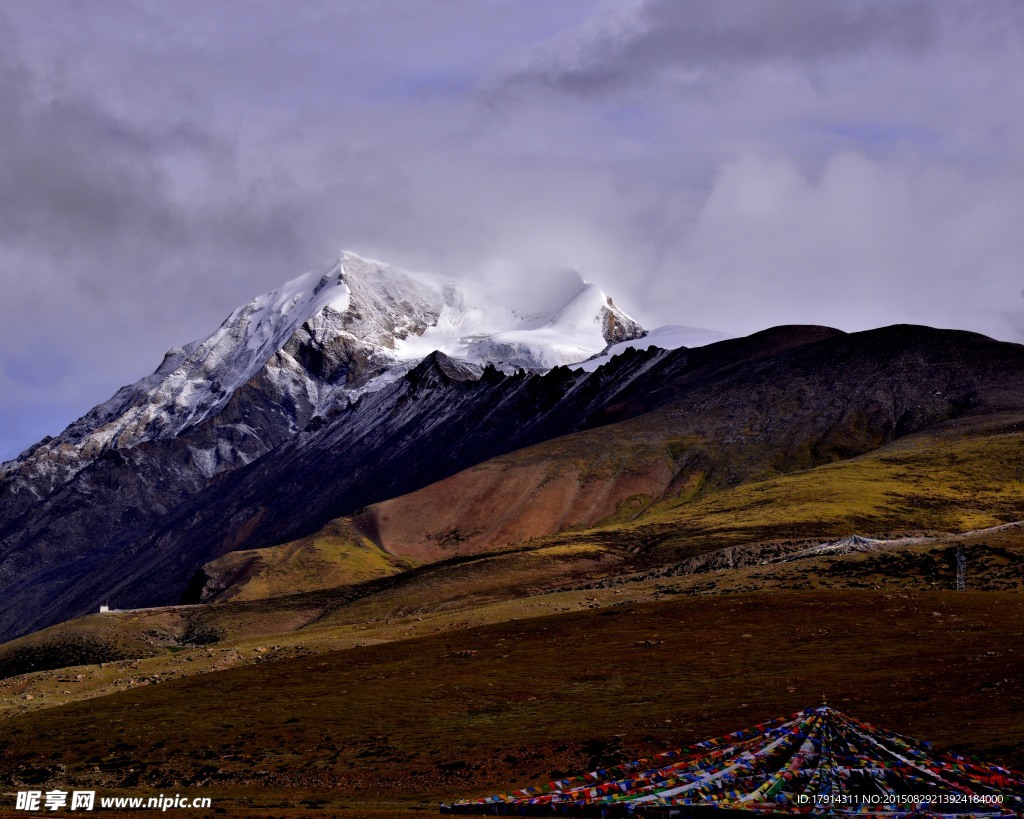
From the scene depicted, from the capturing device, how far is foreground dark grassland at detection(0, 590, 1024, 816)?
103ft

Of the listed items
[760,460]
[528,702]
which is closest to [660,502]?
[760,460]

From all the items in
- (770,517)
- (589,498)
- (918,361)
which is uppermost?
(918,361)

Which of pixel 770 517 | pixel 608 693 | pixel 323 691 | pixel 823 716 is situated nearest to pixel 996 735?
→ pixel 823 716

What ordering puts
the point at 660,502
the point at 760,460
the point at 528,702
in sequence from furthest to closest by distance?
the point at 760,460 < the point at 660,502 < the point at 528,702

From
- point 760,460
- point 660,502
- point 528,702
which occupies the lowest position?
point 528,702

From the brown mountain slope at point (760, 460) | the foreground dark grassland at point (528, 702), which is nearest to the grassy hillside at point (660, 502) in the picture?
the brown mountain slope at point (760, 460)

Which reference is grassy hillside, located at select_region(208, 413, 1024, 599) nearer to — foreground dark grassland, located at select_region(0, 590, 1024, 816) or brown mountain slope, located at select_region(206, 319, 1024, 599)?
brown mountain slope, located at select_region(206, 319, 1024, 599)

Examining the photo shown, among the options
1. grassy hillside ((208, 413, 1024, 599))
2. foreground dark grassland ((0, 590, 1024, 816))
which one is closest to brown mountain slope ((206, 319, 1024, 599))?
grassy hillside ((208, 413, 1024, 599))

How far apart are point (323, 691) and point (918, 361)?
13600 centimetres

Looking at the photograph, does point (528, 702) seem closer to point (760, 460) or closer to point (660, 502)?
point (660, 502)

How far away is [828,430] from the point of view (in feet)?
504

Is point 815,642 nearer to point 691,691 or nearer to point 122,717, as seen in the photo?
point 691,691

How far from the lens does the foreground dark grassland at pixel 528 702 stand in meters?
31.3

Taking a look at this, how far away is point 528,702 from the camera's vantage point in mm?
40031
